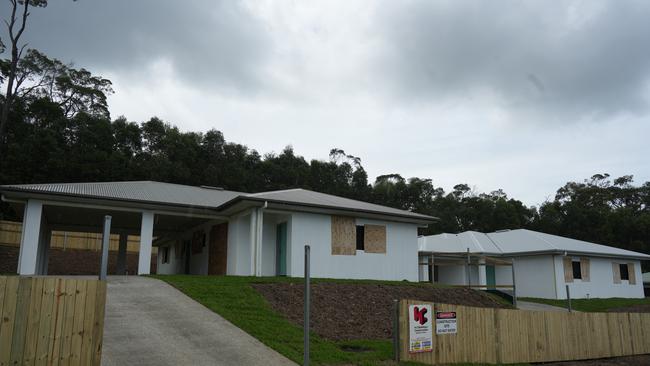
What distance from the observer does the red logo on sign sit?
35.8 feet

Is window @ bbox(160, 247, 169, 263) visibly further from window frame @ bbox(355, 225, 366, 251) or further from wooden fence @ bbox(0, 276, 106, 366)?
wooden fence @ bbox(0, 276, 106, 366)

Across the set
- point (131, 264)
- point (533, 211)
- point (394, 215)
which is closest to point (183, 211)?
point (394, 215)

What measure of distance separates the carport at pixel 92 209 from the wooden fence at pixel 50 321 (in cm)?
1331

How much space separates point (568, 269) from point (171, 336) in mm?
27139

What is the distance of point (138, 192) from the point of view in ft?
74.4

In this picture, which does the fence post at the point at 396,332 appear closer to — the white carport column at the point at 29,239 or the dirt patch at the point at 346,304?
the dirt patch at the point at 346,304

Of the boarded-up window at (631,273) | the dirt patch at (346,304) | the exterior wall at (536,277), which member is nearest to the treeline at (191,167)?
the boarded-up window at (631,273)

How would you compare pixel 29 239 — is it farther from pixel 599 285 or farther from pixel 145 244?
pixel 599 285

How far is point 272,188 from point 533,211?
3308 cm

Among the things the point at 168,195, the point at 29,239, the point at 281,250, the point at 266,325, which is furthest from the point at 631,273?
the point at 29,239

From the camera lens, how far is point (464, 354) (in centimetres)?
1159

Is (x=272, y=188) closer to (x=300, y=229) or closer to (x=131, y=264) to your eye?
(x=131, y=264)

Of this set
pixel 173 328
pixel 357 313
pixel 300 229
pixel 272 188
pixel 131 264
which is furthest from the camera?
pixel 272 188

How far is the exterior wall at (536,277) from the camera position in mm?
30328
